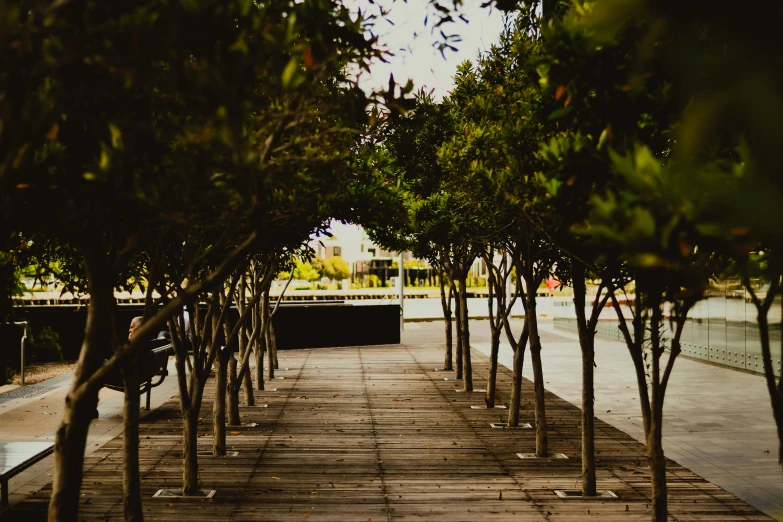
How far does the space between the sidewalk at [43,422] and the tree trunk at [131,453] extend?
5.84 feet

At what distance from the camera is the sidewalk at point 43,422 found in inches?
374

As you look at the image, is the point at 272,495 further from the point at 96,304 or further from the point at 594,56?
the point at 594,56

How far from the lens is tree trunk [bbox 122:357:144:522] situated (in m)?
7.23

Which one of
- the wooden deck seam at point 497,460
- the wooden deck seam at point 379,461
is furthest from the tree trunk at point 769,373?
the wooden deck seam at point 379,461

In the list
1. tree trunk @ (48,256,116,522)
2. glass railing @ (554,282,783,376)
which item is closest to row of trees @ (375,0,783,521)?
tree trunk @ (48,256,116,522)

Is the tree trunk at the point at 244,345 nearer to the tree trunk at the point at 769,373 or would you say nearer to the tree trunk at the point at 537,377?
the tree trunk at the point at 537,377

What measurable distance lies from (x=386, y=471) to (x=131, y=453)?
3532 millimetres

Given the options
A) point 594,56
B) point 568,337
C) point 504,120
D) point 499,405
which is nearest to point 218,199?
point 594,56

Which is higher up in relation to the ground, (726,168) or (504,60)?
(504,60)

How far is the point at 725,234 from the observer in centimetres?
297

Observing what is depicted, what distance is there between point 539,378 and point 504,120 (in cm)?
396

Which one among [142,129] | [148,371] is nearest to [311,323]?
[148,371]

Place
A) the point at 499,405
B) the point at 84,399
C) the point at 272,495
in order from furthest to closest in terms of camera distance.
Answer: the point at 499,405
the point at 272,495
the point at 84,399

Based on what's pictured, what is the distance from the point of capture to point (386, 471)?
9.99 meters
